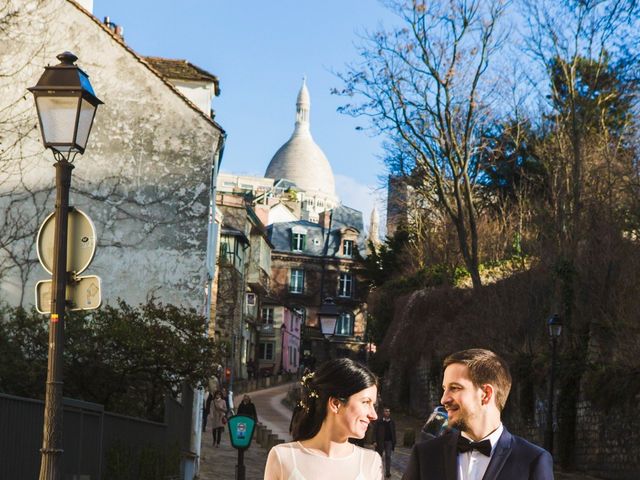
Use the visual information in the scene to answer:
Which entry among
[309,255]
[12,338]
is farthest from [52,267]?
[309,255]

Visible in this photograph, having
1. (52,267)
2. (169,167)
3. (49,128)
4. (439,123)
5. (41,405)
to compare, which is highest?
(439,123)

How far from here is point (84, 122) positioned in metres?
8.94

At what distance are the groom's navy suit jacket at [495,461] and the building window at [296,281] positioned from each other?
324 ft

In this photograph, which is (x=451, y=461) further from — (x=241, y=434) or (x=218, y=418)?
(x=218, y=418)

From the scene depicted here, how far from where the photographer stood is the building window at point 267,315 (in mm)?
89625

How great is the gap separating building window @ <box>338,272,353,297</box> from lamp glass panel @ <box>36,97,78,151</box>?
3799 inches

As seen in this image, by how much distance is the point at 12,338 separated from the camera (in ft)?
65.6

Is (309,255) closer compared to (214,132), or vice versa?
(214,132)

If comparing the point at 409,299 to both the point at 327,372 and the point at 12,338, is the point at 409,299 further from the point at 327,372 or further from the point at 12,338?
the point at 327,372

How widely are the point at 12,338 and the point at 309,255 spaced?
3339 inches

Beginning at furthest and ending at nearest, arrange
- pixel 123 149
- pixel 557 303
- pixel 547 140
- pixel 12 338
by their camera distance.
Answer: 1. pixel 547 140
2. pixel 557 303
3. pixel 123 149
4. pixel 12 338

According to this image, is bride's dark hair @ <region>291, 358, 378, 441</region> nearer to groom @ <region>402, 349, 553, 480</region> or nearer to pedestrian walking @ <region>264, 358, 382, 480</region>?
pedestrian walking @ <region>264, 358, 382, 480</region>

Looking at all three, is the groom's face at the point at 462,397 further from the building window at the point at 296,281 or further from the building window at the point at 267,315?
the building window at the point at 296,281

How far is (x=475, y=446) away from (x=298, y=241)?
332 feet
